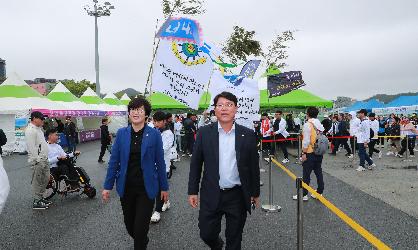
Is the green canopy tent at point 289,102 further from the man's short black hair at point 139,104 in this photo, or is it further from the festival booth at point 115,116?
the man's short black hair at point 139,104

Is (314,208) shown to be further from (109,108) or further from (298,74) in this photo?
(109,108)

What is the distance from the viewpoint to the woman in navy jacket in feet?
13.4

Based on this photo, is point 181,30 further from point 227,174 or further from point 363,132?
point 363,132

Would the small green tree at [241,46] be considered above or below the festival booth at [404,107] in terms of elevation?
above

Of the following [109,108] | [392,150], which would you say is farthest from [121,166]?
[109,108]

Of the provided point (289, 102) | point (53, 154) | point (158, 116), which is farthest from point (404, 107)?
point (53, 154)

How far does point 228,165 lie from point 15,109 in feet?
63.0

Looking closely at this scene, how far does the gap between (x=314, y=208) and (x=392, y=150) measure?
12434 mm

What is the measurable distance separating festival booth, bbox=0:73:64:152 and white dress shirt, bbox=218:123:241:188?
18.7 metres

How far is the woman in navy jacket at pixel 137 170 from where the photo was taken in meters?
4.10

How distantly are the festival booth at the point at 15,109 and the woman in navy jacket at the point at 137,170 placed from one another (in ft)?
58.0

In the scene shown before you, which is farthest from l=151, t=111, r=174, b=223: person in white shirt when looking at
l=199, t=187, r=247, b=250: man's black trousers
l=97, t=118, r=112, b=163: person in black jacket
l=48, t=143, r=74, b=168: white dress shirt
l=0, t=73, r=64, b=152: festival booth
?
l=0, t=73, r=64, b=152: festival booth

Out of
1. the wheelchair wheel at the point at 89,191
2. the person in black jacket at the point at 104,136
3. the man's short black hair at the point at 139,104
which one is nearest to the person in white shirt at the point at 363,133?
the wheelchair wheel at the point at 89,191

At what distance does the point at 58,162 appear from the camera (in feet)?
26.4
